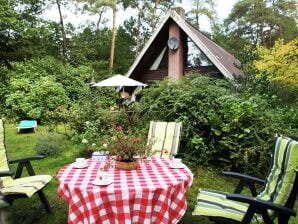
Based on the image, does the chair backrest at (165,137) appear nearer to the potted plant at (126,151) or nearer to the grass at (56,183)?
the grass at (56,183)

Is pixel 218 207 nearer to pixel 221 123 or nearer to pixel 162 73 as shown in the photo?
pixel 221 123

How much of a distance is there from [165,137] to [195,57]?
7499 millimetres

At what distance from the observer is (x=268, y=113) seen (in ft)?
19.1

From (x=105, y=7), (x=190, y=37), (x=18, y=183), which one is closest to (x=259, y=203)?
(x=18, y=183)

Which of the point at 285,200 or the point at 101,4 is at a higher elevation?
the point at 101,4

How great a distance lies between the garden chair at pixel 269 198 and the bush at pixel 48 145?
4.49 metres

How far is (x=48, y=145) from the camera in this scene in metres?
6.93

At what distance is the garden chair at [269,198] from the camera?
8.47ft

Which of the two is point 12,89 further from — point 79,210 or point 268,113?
point 79,210

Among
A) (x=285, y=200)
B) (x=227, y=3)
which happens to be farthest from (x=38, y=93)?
(x=227, y=3)

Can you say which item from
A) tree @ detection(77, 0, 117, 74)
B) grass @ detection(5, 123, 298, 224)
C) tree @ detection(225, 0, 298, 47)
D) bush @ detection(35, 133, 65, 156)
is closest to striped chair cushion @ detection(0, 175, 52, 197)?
grass @ detection(5, 123, 298, 224)

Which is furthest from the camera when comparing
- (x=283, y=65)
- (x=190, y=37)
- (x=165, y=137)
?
(x=283, y=65)

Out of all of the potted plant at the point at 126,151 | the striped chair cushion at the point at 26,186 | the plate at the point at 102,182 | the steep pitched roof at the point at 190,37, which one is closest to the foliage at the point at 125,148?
the potted plant at the point at 126,151

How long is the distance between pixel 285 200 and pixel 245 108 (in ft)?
9.76
